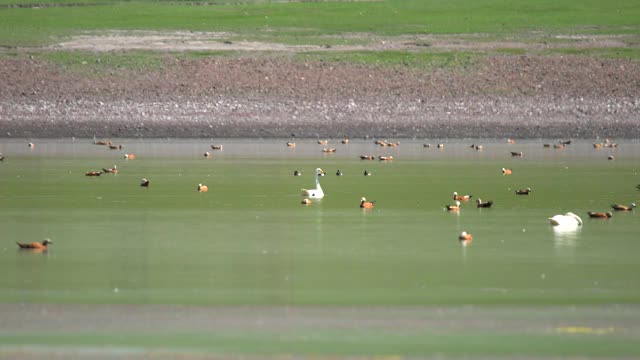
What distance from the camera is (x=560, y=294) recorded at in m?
14.4

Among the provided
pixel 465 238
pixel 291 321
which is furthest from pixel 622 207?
pixel 291 321

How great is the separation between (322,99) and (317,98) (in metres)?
0.20

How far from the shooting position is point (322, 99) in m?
47.8

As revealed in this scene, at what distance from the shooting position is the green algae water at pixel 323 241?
14.1 meters

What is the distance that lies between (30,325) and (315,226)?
8267 mm

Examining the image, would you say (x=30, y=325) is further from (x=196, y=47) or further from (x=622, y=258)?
(x=196, y=47)

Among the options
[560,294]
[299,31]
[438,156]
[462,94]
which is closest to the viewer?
[560,294]

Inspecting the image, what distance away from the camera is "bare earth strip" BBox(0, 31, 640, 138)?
44250 mm

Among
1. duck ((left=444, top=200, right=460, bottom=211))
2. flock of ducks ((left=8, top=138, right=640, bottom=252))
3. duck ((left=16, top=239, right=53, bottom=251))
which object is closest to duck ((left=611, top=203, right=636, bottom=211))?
flock of ducks ((left=8, top=138, right=640, bottom=252))

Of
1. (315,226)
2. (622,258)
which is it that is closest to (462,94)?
(315,226)

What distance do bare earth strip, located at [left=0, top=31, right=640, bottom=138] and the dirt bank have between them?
0.04 metres

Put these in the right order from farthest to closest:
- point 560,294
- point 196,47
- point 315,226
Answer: point 196,47
point 315,226
point 560,294

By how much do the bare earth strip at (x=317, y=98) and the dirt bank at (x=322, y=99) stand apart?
0.13 feet

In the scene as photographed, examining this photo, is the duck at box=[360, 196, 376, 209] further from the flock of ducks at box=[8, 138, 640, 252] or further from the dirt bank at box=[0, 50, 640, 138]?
the dirt bank at box=[0, 50, 640, 138]
